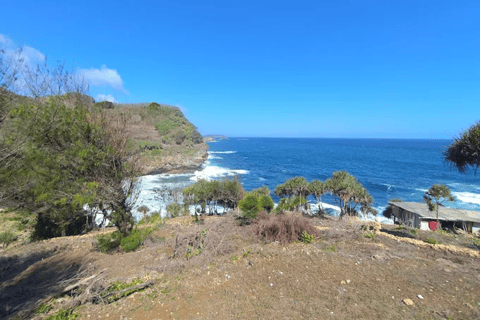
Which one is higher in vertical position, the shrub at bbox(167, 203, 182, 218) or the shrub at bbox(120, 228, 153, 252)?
the shrub at bbox(120, 228, 153, 252)

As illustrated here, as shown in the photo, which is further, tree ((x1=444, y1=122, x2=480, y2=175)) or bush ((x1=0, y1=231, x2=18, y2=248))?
bush ((x1=0, y1=231, x2=18, y2=248))

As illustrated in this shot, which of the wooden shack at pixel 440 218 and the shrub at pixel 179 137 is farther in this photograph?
the shrub at pixel 179 137

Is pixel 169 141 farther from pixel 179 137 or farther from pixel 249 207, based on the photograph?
pixel 249 207

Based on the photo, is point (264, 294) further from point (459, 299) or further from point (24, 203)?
point (24, 203)

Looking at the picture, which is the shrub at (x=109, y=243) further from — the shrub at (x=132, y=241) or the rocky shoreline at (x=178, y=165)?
the rocky shoreline at (x=178, y=165)

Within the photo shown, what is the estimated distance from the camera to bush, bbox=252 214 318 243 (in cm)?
1033

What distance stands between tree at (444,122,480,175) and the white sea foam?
4054 centimetres

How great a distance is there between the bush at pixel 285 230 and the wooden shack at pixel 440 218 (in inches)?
548

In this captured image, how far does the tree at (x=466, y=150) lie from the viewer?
350 inches

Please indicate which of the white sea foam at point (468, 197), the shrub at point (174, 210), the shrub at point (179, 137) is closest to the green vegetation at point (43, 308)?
the shrub at point (174, 210)

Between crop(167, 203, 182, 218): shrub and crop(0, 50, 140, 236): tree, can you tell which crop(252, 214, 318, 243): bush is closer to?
crop(0, 50, 140, 236): tree

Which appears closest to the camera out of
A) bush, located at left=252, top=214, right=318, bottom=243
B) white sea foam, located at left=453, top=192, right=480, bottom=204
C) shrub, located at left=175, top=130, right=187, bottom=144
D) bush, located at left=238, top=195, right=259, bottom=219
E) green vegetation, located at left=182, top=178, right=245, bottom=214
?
bush, located at left=252, top=214, right=318, bottom=243

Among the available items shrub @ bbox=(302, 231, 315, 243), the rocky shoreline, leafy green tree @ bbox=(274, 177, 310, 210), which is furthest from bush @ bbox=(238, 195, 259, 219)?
the rocky shoreline

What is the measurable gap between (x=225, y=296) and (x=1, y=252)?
1283cm
